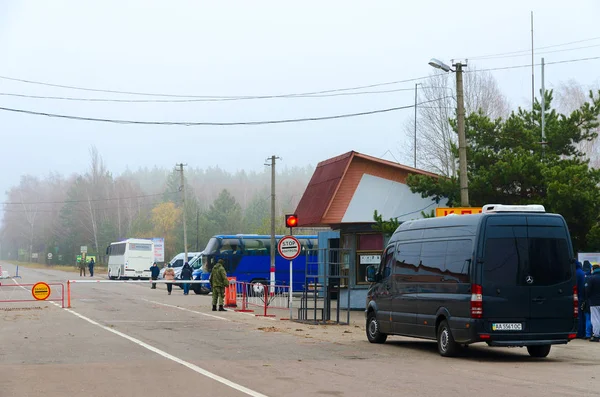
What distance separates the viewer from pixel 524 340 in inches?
589

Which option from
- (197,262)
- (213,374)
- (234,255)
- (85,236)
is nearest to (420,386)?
(213,374)

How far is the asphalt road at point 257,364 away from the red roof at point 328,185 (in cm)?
797

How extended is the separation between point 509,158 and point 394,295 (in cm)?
1081

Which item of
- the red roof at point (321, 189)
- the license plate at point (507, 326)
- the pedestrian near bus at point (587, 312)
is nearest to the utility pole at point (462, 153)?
the pedestrian near bus at point (587, 312)

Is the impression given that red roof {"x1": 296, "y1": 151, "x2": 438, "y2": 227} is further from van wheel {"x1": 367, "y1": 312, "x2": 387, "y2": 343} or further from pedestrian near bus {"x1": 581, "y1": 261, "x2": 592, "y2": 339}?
van wheel {"x1": 367, "y1": 312, "x2": 387, "y2": 343}

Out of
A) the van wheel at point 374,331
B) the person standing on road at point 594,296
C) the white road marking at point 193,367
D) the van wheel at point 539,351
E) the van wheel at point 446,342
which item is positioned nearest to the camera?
the white road marking at point 193,367

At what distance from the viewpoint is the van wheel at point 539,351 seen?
15766 millimetres

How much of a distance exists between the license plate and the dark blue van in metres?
0.02

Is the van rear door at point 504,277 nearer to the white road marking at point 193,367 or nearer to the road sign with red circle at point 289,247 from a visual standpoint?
the white road marking at point 193,367

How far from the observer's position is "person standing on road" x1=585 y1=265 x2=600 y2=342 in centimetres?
1955

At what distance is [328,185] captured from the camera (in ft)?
106

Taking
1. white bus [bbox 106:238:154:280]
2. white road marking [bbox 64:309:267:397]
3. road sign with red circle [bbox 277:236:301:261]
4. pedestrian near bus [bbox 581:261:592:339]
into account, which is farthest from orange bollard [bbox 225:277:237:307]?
white bus [bbox 106:238:154:280]

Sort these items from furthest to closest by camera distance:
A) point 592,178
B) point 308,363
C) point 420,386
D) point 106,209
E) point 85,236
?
point 106,209
point 85,236
point 592,178
point 308,363
point 420,386

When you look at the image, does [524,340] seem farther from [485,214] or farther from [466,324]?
[485,214]
